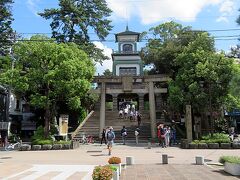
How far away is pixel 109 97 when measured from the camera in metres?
50.3

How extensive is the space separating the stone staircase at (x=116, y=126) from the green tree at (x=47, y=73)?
6671 mm

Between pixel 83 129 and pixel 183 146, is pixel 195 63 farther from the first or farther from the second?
pixel 83 129

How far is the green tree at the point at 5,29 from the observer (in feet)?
120

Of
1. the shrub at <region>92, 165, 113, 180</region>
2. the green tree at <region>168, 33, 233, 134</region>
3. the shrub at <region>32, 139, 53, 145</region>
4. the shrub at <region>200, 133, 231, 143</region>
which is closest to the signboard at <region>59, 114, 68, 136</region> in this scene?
the shrub at <region>32, 139, 53, 145</region>

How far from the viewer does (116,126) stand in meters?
35.2

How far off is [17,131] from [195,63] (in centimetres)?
2887

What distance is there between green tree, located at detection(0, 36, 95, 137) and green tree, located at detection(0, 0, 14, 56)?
10334 millimetres

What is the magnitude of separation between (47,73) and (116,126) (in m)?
12.1

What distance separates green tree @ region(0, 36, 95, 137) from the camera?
2588cm

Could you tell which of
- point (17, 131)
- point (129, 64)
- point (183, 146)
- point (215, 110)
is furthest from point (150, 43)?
point (183, 146)

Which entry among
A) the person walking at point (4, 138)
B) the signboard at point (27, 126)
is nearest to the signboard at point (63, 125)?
the person walking at point (4, 138)

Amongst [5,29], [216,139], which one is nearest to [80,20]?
[5,29]

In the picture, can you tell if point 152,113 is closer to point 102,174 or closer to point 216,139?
point 216,139

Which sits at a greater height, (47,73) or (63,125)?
(47,73)
